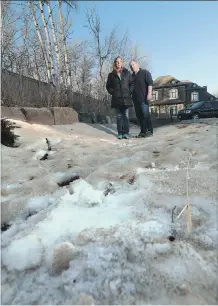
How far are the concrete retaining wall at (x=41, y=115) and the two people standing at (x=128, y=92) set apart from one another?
1.31m

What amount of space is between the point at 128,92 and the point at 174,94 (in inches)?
1446

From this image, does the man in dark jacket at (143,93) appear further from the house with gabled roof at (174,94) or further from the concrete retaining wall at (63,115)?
the house with gabled roof at (174,94)

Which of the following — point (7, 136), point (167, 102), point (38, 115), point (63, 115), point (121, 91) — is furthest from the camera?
point (167, 102)

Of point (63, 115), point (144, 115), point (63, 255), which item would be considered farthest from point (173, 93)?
point (63, 255)

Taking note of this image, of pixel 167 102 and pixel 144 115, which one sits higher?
pixel 167 102

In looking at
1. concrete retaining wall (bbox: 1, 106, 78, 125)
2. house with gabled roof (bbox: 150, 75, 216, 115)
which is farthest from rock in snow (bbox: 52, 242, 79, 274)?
house with gabled roof (bbox: 150, 75, 216, 115)

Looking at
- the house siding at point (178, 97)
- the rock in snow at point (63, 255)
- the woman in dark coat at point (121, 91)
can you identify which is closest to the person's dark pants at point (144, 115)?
the woman in dark coat at point (121, 91)

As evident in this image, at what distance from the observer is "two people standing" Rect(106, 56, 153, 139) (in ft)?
17.0

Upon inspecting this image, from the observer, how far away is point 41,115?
5586 mm

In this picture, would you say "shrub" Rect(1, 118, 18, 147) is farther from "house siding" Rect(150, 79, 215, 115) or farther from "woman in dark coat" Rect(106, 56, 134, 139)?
"house siding" Rect(150, 79, 215, 115)

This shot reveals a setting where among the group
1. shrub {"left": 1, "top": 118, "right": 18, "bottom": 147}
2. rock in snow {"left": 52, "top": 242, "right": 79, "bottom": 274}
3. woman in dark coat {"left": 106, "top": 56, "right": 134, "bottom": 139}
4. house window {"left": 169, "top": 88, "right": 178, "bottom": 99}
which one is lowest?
rock in snow {"left": 52, "top": 242, "right": 79, "bottom": 274}

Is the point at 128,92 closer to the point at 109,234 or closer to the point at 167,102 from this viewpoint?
the point at 109,234

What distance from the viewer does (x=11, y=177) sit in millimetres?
2203

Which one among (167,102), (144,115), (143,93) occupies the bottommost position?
(144,115)
